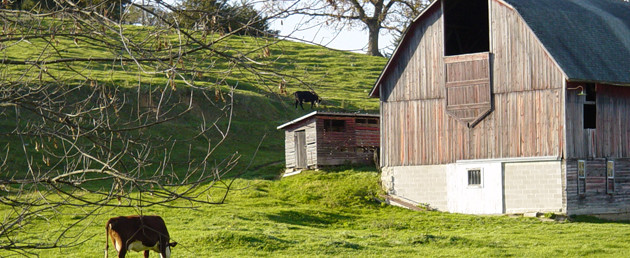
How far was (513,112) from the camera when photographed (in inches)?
1198

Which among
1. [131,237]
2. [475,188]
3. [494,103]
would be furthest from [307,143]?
[131,237]

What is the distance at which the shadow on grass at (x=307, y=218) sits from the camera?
1104 inches

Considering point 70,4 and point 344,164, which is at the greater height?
point 70,4

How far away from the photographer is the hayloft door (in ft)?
132

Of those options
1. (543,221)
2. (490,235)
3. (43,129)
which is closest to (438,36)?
(543,221)

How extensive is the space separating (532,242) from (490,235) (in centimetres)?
151

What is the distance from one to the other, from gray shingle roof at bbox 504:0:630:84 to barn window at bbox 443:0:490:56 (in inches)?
104

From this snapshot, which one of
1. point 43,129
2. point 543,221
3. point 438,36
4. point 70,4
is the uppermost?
point 438,36

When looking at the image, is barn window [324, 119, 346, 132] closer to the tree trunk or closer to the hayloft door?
the hayloft door

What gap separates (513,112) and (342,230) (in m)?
8.16

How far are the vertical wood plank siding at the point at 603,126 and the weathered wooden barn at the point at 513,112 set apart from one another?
4cm

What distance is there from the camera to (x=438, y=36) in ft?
106

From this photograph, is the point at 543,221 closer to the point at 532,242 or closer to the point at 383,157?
the point at 532,242

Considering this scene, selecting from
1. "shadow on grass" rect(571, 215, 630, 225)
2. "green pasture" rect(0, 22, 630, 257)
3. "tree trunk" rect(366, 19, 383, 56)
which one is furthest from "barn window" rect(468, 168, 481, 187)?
"tree trunk" rect(366, 19, 383, 56)
